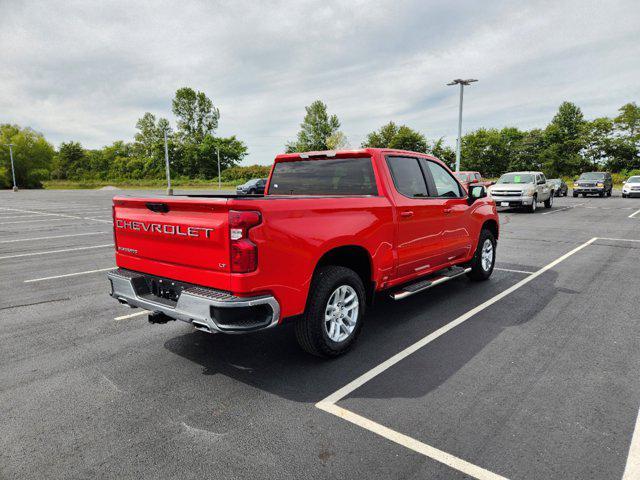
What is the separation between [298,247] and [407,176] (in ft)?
6.98

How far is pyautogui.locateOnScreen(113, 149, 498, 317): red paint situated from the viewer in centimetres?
299

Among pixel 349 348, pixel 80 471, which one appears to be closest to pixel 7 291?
pixel 80 471

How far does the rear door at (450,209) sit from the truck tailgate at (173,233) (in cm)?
294

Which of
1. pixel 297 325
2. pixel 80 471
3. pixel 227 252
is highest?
pixel 227 252

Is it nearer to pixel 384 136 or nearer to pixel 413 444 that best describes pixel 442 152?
pixel 384 136

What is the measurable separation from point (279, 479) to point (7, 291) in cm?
604

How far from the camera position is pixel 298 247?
10.7ft

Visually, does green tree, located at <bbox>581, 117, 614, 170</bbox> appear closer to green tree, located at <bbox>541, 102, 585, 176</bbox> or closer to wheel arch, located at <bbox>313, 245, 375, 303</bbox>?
green tree, located at <bbox>541, 102, 585, 176</bbox>

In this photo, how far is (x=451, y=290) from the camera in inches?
240

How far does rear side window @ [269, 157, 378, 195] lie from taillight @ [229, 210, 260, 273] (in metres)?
1.79

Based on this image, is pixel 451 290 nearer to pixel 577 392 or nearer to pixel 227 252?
pixel 577 392

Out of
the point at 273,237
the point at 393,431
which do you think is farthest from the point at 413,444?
the point at 273,237

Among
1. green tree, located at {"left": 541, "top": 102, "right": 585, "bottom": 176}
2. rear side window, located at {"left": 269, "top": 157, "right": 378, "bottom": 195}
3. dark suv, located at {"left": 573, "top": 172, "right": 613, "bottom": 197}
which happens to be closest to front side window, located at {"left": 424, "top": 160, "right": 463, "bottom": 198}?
rear side window, located at {"left": 269, "top": 157, "right": 378, "bottom": 195}

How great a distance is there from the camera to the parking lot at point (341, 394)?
2436mm
